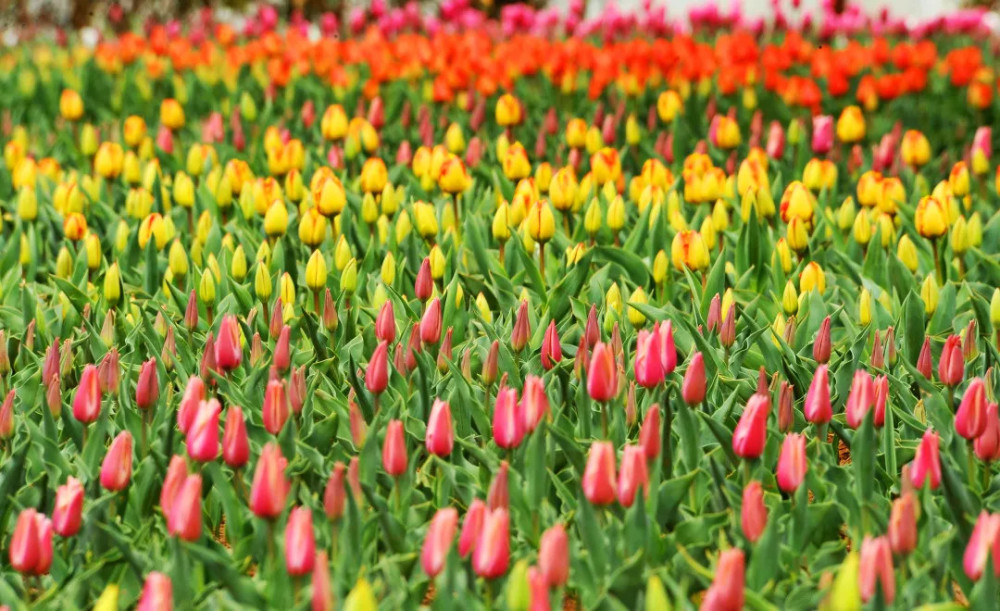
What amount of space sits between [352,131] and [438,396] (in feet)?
→ 7.65

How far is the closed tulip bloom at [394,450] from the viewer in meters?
2.26

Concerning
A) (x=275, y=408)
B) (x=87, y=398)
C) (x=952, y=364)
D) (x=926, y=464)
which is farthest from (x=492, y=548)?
(x=952, y=364)

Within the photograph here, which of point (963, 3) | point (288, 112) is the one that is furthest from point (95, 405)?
point (963, 3)

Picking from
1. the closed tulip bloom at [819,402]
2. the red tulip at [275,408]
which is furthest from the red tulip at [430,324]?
A: the closed tulip bloom at [819,402]

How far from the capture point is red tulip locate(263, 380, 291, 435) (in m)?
2.43

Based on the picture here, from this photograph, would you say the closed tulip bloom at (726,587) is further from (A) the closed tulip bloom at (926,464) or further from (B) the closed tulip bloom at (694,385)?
(B) the closed tulip bloom at (694,385)

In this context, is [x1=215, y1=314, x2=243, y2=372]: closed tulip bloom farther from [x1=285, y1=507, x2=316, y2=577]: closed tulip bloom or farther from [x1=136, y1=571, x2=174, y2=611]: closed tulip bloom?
[x1=136, y1=571, x2=174, y2=611]: closed tulip bloom

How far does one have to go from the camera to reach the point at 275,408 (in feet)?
8.02

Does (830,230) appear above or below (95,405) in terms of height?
below

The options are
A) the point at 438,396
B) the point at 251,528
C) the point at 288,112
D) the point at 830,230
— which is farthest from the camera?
the point at 288,112

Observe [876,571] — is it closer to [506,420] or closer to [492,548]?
[492,548]

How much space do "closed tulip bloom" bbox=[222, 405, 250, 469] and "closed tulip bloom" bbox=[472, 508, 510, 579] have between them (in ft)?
1.64

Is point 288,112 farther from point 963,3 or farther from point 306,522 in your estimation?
point 963,3

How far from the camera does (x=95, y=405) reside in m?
2.47
